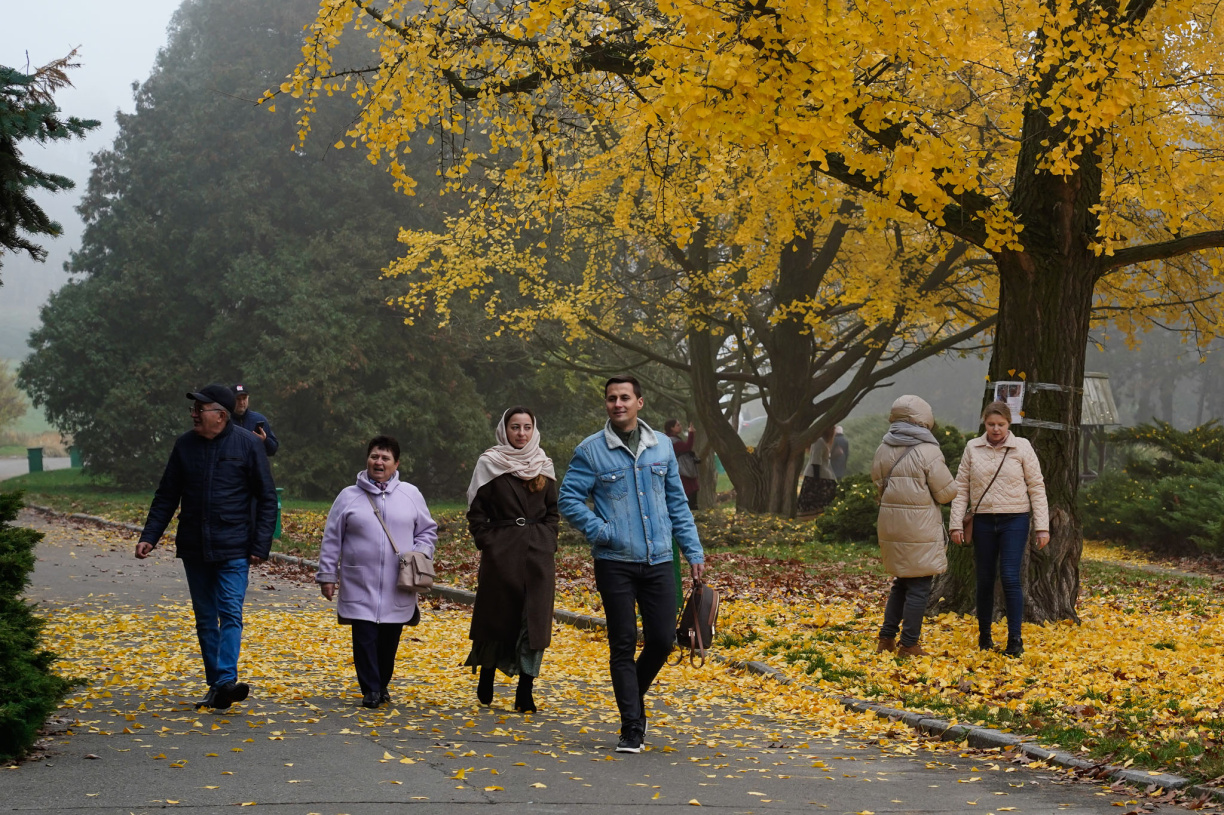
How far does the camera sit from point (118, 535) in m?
21.0

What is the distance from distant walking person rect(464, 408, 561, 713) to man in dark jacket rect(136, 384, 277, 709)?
3.99 feet

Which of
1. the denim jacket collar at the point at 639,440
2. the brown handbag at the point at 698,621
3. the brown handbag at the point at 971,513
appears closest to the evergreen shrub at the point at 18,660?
the denim jacket collar at the point at 639,440

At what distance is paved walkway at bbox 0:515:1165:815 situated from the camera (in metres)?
5.35

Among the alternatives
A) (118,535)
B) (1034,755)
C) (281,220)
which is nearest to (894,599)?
(1034,755)

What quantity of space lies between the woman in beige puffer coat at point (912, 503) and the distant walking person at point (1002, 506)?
24cm

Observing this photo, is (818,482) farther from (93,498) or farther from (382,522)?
(93,498)

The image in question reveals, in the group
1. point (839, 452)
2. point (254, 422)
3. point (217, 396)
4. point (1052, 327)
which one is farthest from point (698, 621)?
point (839, 452)

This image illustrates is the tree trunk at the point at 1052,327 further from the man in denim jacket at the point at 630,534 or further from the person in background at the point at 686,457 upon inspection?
the person in background at the point at 686,457

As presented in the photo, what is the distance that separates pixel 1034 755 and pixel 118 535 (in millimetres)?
17621

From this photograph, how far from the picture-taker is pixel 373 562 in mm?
7551

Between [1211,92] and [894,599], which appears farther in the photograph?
[1211,92]

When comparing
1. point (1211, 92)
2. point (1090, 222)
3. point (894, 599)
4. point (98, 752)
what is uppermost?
point (1211, 92)

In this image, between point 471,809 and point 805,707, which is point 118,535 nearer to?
point 805,707

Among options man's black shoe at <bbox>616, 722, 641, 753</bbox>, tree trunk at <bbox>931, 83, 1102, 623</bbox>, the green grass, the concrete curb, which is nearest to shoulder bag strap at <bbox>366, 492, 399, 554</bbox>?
man's black shoe at <bbox>616, 722, 641, 753</bbox>
